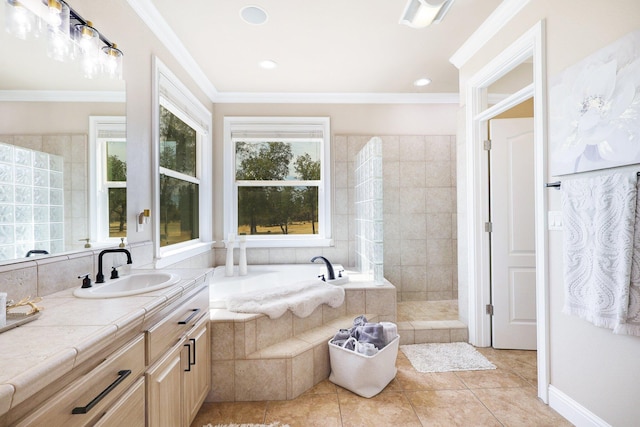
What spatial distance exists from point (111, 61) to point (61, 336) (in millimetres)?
1516

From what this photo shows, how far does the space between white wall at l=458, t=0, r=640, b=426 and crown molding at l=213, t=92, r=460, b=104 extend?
5.25 feet

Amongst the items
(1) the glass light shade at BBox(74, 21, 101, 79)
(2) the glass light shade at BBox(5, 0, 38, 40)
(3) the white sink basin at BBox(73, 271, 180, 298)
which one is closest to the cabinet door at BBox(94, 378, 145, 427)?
(3) the white sink basin at BBox(73, 271, 180, 298)

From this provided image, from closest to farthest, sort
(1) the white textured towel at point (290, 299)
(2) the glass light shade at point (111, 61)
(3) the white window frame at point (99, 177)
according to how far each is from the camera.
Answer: (3) the white window frame at point (99, 177) < (2) the glass light shade at point (111, 61) < (1) the white textured towel at point (290, 299)

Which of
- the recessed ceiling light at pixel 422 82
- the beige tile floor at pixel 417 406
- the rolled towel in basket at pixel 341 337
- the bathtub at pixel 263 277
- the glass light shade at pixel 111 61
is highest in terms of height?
the recessed ceiling light at pixel 422 82

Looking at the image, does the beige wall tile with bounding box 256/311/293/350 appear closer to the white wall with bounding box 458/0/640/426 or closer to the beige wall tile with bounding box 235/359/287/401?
the beige wall tile with bounding box 235/359/287/401

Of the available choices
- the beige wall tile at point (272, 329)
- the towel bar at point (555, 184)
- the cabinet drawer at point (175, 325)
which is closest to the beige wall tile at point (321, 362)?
the beige wall tile at point (272, 329)

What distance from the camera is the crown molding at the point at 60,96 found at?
114 cm

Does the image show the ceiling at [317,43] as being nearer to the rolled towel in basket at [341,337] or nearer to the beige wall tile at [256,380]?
the rolled towel in basket at [341,337]

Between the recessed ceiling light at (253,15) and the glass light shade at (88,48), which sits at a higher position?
the recessed ceiling light at (253,15)

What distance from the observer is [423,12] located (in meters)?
2.00

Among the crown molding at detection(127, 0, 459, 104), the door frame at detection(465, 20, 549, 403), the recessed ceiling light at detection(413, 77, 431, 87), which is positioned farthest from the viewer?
the crown molding at detection(127, 0, 459, 104)

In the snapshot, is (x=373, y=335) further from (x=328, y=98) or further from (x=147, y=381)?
(x=328, y=98)

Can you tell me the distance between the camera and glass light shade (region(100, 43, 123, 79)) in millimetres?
1630

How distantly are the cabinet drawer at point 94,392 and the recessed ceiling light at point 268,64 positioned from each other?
254cm
